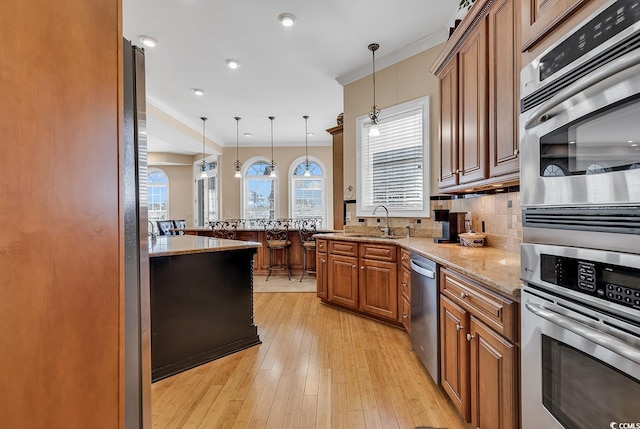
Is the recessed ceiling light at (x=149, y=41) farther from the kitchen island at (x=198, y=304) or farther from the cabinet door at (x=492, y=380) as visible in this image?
the cabinet door at (x=492, y=380)

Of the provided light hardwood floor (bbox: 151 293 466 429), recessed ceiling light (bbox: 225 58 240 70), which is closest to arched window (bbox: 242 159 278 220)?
recessed ceiling light (bbox: 225 58 240 70)

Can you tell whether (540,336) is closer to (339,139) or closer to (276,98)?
(339,139)

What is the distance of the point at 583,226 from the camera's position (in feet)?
2.82

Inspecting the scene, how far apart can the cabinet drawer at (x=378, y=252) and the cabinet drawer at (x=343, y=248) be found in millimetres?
109

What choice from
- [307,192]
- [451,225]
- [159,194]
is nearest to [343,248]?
[451,225]

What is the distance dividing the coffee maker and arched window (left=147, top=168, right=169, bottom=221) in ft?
28.5

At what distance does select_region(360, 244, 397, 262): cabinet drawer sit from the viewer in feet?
10.3

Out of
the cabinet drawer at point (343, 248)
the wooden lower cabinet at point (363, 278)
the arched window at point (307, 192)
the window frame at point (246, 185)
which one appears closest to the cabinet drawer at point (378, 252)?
the wooden lower cabinet at point (363, 278)

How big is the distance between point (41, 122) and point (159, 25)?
10.4 feet

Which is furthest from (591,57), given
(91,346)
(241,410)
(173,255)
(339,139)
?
(339,139)

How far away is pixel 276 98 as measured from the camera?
5.23 meters

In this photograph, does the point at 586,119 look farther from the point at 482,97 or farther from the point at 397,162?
the point at 397,162

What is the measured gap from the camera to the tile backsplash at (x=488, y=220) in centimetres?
228

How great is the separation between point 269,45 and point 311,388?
3.52 meters
